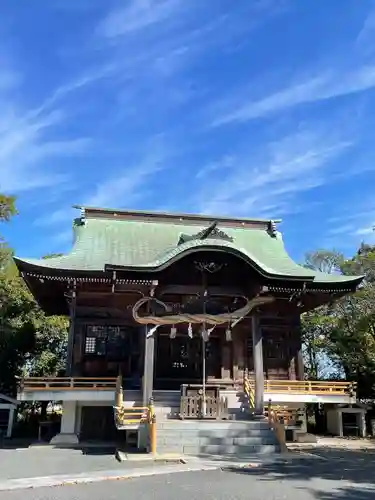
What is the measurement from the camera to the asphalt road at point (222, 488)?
22.8ft

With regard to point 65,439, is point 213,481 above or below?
above

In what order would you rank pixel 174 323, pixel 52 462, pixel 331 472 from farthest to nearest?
pixel 174 323
pixel 52 462
pixel 331 472

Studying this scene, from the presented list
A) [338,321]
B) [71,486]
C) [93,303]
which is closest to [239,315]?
[93,303]

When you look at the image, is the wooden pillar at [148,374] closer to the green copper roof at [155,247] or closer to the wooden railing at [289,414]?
the green copper roof at [155,247]

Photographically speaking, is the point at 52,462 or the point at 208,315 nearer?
the point at 52,462

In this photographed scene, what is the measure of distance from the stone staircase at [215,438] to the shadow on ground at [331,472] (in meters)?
1.16

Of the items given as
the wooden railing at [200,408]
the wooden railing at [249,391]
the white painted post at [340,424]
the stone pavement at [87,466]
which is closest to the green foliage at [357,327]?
the white painted post at [340,424]

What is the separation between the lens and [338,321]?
23781mm

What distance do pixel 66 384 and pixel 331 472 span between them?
9517 mm

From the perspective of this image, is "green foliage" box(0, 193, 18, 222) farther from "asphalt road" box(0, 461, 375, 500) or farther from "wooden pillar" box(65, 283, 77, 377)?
"asphalt road" box(0, 461, 375, 500)

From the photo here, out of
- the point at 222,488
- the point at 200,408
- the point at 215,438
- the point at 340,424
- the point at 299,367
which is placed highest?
the point at 299,367

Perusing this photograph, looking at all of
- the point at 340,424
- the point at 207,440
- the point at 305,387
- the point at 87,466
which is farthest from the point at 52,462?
the point at 340,424

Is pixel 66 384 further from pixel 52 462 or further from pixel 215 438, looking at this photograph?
pixel 215 438

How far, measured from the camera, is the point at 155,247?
19625 mm
